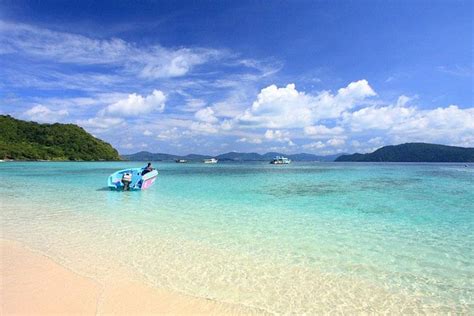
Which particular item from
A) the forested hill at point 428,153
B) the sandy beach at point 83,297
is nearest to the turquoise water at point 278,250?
the sandy beach at point 83,297

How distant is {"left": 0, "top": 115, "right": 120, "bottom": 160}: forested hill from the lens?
10086 centimetres

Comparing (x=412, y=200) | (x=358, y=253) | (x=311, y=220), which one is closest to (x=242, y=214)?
A: (x=311, y=220)

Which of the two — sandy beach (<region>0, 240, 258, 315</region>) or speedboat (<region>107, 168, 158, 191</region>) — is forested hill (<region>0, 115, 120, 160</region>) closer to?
speedboat (<region>107, 168, 158, 191</region>)

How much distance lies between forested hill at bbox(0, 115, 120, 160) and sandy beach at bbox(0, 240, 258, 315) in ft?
356

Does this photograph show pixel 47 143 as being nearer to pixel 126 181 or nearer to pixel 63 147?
pixel 63 147

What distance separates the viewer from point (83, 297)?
473 cm

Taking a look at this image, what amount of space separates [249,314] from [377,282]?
101 inches

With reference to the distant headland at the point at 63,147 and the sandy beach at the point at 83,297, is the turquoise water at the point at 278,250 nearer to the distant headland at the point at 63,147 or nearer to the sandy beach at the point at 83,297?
the sandy beach at the point at 83,297

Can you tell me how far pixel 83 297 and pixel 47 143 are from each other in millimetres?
134139

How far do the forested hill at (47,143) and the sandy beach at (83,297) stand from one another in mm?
108611

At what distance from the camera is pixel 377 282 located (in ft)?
18.1

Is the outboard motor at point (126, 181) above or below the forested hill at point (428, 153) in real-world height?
below

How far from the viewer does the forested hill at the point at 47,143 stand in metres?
101

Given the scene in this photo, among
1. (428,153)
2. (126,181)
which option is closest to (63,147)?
(126,181)
